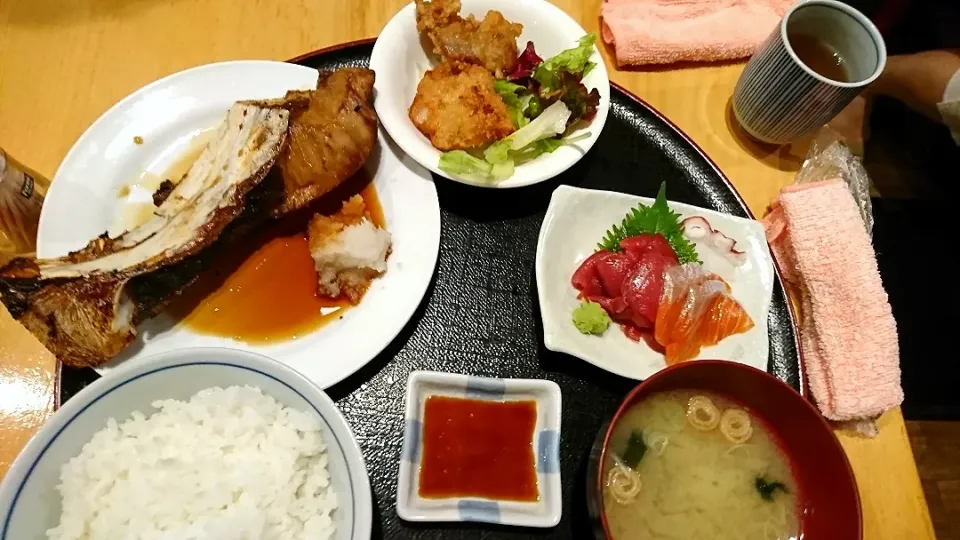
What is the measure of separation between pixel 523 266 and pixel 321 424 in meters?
0.90

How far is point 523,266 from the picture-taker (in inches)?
84.2

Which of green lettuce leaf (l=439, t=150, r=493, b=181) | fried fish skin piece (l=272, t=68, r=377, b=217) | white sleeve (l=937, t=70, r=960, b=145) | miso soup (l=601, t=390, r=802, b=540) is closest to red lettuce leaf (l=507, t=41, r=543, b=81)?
green lettuce leaf (l=439, t=150, r=493, b=181)

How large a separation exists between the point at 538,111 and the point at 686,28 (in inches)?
30.4

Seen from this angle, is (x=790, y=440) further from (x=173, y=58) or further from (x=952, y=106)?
(x=173, y=58)

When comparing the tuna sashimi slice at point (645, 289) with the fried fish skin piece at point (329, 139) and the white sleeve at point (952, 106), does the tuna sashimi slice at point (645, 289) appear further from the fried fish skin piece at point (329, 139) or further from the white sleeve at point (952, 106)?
the white sleeve at point (952, 106)

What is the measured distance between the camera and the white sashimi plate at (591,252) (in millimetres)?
1936

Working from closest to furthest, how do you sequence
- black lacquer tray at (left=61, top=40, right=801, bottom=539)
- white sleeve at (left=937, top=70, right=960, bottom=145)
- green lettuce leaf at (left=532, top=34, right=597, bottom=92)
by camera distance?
black lacquer tray at (left=61, top=40, right=801, bottom=539)
green lettuce leaf at (left=532, top=34, right=597, bottom=92)
white sleeve at (left=937, top=70, right=960, bottom=145)

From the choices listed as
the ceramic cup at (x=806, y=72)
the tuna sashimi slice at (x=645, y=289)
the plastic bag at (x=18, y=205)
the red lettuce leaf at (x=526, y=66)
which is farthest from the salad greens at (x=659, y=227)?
the plastic bag at (x=18, y=205)

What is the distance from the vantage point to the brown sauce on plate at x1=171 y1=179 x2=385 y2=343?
198 cm

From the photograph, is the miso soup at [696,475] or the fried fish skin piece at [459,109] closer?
the miso soup at [696,475]

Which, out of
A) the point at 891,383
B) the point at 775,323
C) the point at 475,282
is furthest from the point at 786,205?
the point at 475,282

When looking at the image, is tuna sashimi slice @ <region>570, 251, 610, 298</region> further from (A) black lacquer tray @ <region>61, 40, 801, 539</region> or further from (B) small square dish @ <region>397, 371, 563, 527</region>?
(B) small square dish @ <region>397, 371, 563, 527</region>

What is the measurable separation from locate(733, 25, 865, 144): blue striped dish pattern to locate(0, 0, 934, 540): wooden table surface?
0.12 meters

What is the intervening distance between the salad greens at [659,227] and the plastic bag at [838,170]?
58cm
